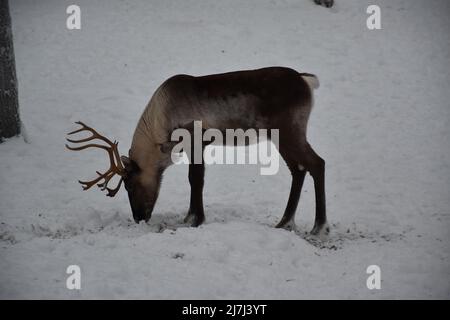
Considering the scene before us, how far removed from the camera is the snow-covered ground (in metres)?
4.86

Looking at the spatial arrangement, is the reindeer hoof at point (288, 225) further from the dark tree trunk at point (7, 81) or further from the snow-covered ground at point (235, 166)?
the dark tree trunk at point (7, 81)

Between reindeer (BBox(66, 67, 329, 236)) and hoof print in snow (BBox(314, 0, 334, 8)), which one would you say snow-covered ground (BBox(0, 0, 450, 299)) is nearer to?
hoof print in snow (BBox(314, 0, 334, 8))

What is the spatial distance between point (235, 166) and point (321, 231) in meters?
2.67

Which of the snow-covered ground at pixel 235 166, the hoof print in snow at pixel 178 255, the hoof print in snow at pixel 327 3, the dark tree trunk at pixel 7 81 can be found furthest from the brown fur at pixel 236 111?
the hoof print in snow at pixel 327 3

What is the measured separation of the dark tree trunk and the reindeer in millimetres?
2533

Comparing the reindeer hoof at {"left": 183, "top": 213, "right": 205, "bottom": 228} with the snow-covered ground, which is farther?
the reindeer hoof at {"left": 183, "top": 213, "right": 205, "bottom": 228}

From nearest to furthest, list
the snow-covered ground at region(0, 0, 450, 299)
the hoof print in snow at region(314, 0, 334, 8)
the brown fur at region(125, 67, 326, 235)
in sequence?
1. the snow-covered ground at region(0, 0, 450, 299)
2. the brown fur at region(125, 67, 326, 235)
3. the hoof print in snow at region(314, 0, 334, 8)

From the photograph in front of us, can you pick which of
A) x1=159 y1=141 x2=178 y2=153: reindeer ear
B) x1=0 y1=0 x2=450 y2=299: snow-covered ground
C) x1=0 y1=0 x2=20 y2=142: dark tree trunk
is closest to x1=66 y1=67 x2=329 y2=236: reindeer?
x1=159 y1=141 x2=178 y2=153: reindeer ear

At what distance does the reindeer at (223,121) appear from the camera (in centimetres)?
595

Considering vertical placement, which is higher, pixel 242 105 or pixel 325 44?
pixel 325 44

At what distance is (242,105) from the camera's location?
6.02 meters
